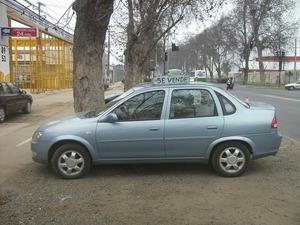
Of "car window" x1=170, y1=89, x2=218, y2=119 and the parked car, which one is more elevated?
"car window" x1=170, y1=89, x2=218, y2=119

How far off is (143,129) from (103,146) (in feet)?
2.24

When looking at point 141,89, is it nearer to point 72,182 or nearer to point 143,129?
point 143,129

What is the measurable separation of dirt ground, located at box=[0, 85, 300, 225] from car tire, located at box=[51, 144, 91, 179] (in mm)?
155

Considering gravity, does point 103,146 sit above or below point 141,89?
below

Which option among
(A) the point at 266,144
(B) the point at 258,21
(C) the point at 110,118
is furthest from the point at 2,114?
(B) the point at 258,21

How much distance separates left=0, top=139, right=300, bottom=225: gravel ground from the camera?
19.3 feet

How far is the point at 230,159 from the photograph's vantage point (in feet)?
25.9

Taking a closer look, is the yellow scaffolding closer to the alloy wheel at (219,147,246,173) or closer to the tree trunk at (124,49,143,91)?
the tree trunk at (124,49,143,91)

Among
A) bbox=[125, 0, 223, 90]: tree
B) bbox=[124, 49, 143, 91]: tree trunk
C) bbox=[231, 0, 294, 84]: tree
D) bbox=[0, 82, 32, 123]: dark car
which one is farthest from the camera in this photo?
bbox=[231, 0, 294, 84]: tree

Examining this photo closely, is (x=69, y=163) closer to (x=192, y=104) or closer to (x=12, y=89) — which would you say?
(x=192, y=104)

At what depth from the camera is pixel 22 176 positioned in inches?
327

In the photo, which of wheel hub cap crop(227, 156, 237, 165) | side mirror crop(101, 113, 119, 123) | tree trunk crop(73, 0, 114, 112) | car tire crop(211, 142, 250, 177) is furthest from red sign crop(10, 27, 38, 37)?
wheel hub cap crop(227, 156, 237, 165)

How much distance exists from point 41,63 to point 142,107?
112 feet

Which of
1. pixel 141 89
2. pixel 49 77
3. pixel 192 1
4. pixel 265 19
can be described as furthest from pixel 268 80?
pixel 141 89
